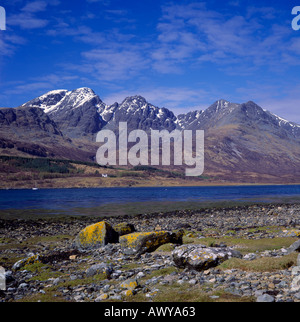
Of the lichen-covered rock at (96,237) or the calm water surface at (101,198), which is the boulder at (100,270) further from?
the calm water surface at (101,198)

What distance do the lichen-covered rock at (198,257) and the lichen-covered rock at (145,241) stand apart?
4902 millimetres

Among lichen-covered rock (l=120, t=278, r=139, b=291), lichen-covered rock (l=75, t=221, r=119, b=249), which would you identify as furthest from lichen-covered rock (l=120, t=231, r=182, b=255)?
lichen-covered rock (l=120, t=278, r=139, b=291)

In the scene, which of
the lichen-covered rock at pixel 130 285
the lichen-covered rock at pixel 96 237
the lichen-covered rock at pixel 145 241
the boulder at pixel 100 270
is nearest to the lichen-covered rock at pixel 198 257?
the lichen-covered rock at pixel 130 285

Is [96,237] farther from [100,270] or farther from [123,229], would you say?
[100,270]

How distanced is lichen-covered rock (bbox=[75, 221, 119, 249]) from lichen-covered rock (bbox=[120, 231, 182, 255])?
9.54 ft

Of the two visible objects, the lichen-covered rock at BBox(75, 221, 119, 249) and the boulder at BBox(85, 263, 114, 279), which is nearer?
the boulder at BBox(85, 263, 114, 279)

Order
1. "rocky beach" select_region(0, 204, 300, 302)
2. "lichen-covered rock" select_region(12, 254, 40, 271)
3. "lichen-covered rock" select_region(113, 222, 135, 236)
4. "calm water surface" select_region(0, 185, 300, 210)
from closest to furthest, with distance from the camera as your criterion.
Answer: "rocky beach" select_region(0, 204, 300, 302), "lichen-covered rock" select_region(12, 254, 40, 271), "lichen-covered rock" select_region(113, 222, 135, 236), "calm water surface" select_region(0, 185, 300, 210)

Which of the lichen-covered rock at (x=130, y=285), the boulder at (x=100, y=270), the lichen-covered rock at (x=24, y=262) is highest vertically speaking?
the lichen-covered rock at (x=130, y=285)

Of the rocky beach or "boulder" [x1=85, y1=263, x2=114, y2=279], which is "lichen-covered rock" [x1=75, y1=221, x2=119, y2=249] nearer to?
the rocky beach

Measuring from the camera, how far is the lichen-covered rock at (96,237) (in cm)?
2289

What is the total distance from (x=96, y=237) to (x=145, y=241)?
5.46m

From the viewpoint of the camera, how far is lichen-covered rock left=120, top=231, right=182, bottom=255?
63.1 ft

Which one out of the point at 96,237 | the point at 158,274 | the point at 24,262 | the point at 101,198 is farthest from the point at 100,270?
the point at 101,198

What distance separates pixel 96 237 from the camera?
23188 millimetres
